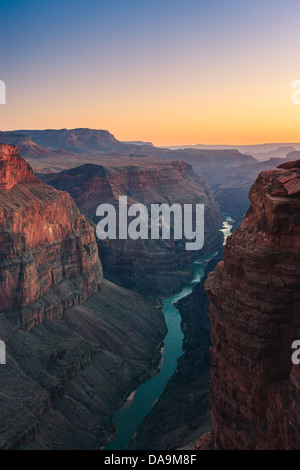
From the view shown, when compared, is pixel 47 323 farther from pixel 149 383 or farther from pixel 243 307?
pixel 243 307

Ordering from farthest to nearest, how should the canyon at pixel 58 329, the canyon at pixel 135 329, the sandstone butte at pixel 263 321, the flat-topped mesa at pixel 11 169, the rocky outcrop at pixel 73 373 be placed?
the flat-topped mesa at pixel 11 169 → the canyon at pixel 58 329 → the rocky outcrop at pixel 73 373 → the canyon at pixel 135 329 → the sandstone butte at pixel 263 321

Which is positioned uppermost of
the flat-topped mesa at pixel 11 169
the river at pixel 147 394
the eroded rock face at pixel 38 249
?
the flat-topped mesa at pixel 11 169

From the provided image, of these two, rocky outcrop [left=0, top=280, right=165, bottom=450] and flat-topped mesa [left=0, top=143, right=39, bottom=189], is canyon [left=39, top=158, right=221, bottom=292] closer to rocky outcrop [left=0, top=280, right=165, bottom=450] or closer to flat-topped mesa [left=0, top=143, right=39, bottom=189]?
rocky outcrop [left=0, top=280, right=165, bottom=450]

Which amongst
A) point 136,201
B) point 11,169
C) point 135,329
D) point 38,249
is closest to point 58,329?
point 38,249

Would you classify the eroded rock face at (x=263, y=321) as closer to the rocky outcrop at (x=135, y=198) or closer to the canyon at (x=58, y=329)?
the canyon at (x=58, y=329)

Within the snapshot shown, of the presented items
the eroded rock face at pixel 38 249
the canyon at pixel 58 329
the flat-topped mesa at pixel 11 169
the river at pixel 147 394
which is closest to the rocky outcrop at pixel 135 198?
the eroded rock face at pixel 38 249

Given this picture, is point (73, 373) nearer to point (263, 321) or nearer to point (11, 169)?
point (11, 169)
